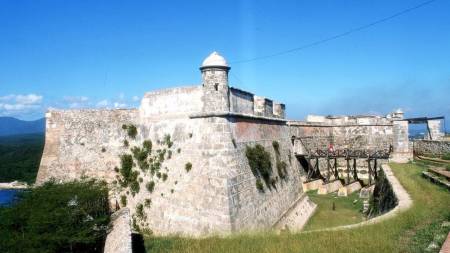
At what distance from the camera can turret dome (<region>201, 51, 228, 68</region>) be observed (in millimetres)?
12664

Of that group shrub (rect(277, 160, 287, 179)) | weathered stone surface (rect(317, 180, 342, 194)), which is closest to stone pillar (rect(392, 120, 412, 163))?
weathered stone surface (rect(317, 180, 342, 194))

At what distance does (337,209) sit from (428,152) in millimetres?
10350

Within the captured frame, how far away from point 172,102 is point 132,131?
242 cm

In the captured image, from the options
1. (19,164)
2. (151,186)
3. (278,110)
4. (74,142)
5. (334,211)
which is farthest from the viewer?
(19,164)

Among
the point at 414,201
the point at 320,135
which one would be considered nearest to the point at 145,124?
the point at 414,201

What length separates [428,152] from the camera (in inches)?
1026

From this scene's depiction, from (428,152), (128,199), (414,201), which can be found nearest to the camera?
(414,201)

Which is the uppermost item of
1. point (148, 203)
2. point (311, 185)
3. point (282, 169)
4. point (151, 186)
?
point (282, 169)

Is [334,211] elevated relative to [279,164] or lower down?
lower down

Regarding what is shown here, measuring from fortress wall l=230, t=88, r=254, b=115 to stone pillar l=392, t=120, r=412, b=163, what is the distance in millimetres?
11492

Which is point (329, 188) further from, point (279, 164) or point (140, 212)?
point (140, 212)

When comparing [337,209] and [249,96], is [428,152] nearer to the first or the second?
[337,209]

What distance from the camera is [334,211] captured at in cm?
1931

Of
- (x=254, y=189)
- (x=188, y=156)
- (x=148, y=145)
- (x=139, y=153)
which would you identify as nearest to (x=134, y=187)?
(x=139, y=153)
